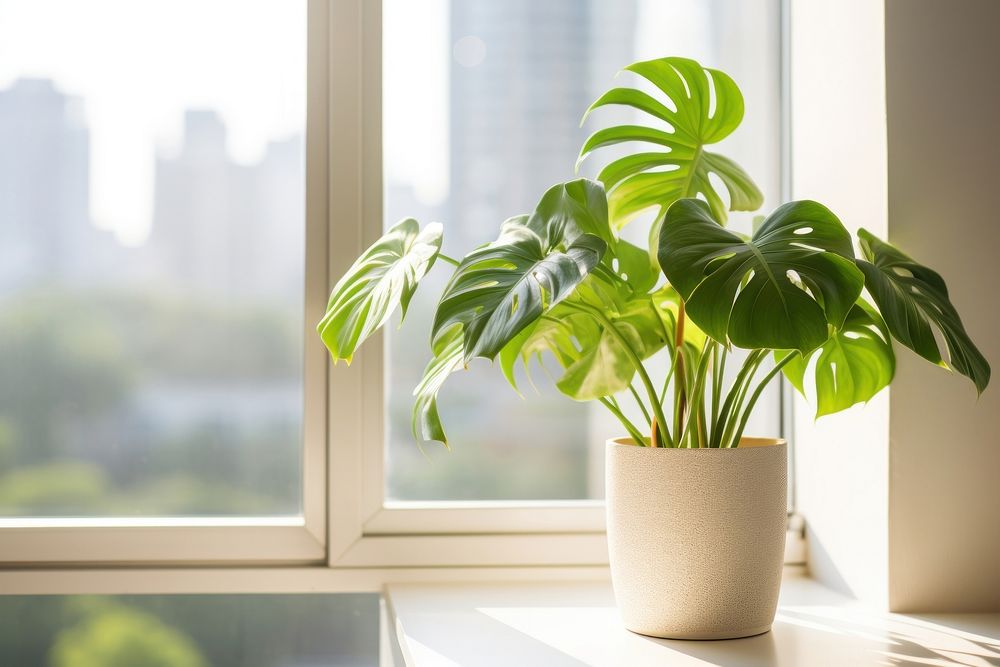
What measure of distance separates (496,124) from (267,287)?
1.32ft

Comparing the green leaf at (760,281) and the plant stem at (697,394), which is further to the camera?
the plant stem at (697,394)

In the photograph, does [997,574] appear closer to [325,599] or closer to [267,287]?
[325,599]

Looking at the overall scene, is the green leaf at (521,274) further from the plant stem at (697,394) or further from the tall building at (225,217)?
the tall building at (225,217)

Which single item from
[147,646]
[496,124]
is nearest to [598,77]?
[496,124]

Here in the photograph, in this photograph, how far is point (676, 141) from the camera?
3.09 feet

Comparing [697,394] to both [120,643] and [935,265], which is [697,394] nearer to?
→ [935,265]

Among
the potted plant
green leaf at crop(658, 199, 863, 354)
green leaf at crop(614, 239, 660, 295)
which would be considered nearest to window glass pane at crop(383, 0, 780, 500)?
the potted plant

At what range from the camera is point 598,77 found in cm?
125

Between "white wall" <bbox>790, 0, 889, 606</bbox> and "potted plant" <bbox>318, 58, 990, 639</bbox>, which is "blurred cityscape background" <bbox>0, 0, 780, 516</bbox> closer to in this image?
"white wall" <bbox>790, 0, 889, 606</bbox>

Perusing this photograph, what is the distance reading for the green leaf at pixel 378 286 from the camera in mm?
817

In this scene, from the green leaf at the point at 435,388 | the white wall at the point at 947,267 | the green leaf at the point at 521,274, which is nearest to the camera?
the green leaf at the point at 521,274

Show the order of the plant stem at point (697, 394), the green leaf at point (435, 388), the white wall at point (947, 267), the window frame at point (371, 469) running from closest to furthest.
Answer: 1. the green leaf at point (435, 388)
2. the plant stem at point (697, 394)
3. the white wall at point (947, 267)
4. the window frame at point (371, 469)

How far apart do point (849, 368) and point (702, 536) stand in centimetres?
28

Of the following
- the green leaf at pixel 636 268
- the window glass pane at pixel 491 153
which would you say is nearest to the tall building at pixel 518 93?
the window glass pane at pixel 491 153
